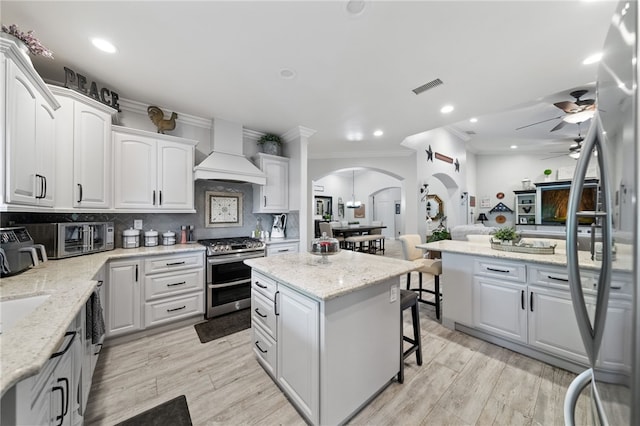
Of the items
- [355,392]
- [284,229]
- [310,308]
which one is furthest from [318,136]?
[355,392]

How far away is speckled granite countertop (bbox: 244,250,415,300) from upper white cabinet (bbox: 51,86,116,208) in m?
1.79

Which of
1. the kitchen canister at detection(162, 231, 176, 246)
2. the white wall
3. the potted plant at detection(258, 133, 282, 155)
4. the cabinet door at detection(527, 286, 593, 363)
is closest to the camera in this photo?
the cabinet door at detection(527, 286, 593, 363)

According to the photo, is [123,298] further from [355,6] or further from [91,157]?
[355,6]

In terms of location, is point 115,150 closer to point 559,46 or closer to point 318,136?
point 318,136

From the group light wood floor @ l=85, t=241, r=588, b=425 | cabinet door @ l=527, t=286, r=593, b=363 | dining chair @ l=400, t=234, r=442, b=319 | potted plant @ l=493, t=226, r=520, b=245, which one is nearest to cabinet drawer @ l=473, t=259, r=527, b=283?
cabinet door @ l=527, t=286, r=593, b=363

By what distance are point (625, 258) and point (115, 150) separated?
3.62m

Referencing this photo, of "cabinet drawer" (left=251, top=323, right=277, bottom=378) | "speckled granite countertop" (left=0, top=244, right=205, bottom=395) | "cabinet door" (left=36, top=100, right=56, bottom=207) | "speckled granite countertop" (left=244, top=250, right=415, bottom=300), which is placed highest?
"cabinet door" (left=36, top=100, right=56, bottom=207)

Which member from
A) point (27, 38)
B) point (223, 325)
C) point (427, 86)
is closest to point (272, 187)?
point (223, 325)

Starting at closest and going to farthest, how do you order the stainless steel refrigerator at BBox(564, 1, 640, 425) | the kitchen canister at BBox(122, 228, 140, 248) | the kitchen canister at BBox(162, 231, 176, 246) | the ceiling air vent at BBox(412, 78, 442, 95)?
the stainless steel refrigerator at BBox(564, 1, 640, 425), the ceiling air vent at BBox(412, 78, 442, 95), the kitchen canister at BBox(122, 228, 140, 248), the kitchen canister at BBox(162, 231, 176, 246)

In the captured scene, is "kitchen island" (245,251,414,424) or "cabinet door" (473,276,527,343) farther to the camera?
"cabinet door" (473,276,527,343)

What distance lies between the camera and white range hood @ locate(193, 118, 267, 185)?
10.1ft

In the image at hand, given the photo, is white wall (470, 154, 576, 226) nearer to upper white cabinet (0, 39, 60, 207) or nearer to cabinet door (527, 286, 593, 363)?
cabinet door (527, 286, 593, 363)

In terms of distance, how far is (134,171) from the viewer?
2682mm

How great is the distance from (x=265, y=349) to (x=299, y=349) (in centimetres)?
58
